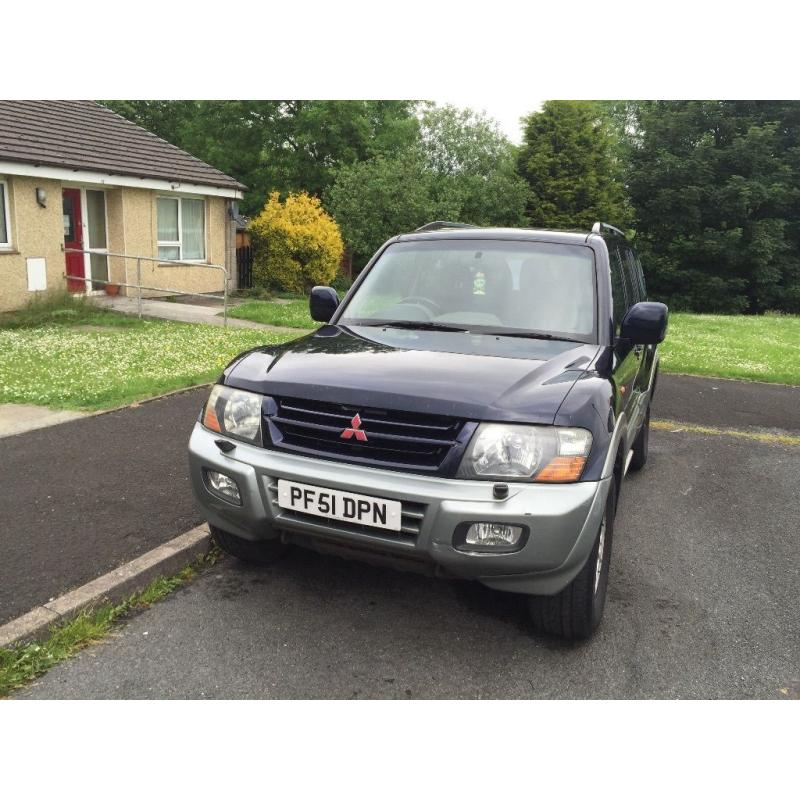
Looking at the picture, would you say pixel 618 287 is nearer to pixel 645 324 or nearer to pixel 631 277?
pixel 645 324

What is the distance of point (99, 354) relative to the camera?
33.1ft

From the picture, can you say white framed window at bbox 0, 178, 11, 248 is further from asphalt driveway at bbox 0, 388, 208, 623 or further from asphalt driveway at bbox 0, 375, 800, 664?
asphalt driveway at bbox 0, 388, 208, 623

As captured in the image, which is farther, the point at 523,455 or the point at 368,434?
the point at 368,434

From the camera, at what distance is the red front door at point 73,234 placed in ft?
54.4

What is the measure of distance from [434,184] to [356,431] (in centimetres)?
2712

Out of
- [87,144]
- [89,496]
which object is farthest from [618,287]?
[87,144]

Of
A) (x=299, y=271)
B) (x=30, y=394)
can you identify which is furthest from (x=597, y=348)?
(x=299, y=271)

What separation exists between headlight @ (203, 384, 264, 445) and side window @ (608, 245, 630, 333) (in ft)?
6.86

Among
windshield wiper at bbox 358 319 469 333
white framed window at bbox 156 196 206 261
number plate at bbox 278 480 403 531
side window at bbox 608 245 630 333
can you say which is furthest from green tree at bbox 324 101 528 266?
number plate at bbox 278 480 403 531

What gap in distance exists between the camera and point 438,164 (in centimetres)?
3331

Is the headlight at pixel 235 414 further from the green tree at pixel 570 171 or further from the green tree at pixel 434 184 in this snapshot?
the green tree at pixel 570 171

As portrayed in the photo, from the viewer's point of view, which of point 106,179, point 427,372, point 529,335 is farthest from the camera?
point 106,179

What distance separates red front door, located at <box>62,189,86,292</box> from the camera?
16594mm

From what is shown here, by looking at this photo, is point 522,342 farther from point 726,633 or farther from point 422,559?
point 726,633
